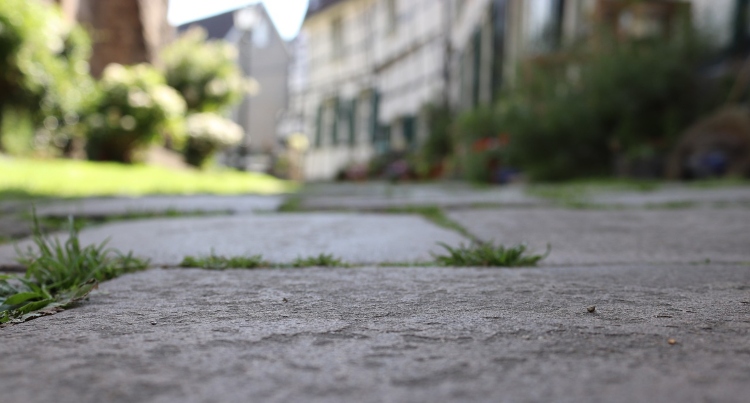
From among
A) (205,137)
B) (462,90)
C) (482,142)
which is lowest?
(482,142)

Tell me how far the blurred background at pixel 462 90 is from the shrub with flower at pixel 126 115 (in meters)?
0.02

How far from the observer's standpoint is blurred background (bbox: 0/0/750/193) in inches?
191

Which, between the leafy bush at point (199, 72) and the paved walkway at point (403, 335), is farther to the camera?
the leafy bush at point (199, 72)

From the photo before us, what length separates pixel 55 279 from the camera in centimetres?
92

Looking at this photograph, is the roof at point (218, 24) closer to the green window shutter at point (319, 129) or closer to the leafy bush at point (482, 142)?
the green window shutter at point (319, 129)

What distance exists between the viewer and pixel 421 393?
0.44 metres

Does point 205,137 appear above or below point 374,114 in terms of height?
below

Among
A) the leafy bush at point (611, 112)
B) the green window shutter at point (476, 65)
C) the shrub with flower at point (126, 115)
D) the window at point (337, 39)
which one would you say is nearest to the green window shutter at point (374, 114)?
the window at point (337, 39)

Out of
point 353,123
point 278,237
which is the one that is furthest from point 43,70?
point 353,123

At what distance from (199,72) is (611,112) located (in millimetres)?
7711

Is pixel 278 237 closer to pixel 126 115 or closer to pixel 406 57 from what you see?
pixel 126 115

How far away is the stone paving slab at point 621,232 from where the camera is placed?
1210mm

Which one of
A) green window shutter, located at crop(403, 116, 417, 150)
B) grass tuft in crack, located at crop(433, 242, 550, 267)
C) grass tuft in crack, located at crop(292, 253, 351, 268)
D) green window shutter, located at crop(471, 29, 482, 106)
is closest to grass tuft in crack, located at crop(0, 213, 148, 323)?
grass tuft in crack, located at crop(292, 253, 351, 268)

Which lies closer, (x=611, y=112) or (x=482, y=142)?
(x=611, y=112)
